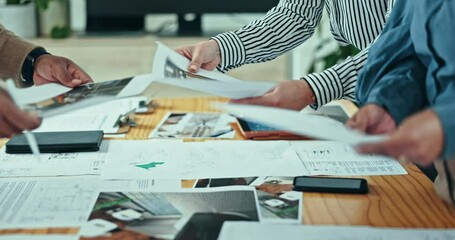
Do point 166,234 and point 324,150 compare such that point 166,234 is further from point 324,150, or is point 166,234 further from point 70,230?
point 324,150

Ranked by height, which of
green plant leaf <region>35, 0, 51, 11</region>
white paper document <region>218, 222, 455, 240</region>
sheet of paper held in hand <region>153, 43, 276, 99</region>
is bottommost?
green plant leaf <region>35, 0, 51, 11</region>

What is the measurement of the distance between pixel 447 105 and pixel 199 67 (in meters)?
0.60

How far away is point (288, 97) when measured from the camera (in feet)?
4.12

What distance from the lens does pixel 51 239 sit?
0.97m

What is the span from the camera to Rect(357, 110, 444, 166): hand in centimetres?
83

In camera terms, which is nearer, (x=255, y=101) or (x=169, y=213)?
(x=169, y=213)

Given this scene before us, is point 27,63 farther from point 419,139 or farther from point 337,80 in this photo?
point 419,139

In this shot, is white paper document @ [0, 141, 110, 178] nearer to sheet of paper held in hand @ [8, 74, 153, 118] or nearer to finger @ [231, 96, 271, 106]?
sheet of paper held in hand @ [8, 74, 153, 118]

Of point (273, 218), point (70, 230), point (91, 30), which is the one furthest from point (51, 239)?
point (91, 30)

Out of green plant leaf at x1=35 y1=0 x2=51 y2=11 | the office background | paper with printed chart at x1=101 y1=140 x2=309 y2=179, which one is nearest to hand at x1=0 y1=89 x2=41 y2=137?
paper with printed chart at x1=101 y1=140 x2=309 y2=179

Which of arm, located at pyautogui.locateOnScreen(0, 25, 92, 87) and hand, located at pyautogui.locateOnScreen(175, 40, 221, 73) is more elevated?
hand, located at pyautogui.locateOnScreen(175, 40, 221, 73)

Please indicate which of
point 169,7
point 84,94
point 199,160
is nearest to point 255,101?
point 199,160

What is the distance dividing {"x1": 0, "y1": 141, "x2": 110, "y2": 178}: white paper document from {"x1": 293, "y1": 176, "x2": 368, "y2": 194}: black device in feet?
1.22

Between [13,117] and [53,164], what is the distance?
33 centimetres
